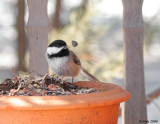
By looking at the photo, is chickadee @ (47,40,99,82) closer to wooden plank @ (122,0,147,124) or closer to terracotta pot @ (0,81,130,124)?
wooden plank @ (122,0,147,124)

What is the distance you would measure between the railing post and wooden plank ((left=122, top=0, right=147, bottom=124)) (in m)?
0.49

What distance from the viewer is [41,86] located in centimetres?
170

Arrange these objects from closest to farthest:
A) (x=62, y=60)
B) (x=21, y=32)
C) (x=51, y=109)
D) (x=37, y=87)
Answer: (x=51, y=109) → (x=37, y=87) → (x=62, y=60) → (x=21, y=32)

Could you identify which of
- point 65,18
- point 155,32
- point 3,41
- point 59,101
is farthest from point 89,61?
point 59,101

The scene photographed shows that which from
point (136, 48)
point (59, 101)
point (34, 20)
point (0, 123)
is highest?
point (34, 20)

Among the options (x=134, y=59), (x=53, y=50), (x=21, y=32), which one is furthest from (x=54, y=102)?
(x=21, y=32)

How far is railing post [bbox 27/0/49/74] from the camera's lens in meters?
2.03

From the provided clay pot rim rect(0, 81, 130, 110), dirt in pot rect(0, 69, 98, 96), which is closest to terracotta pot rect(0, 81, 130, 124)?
clay pot rim rect(0, 81, 130, 110)

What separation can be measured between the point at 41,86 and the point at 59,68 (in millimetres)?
445

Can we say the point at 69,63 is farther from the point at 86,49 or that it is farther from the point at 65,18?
the point at 65,18

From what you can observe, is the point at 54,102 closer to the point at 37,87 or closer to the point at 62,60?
the point at 37,87

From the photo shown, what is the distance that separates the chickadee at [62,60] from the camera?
2019 millimetres

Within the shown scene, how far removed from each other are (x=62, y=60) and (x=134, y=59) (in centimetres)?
46

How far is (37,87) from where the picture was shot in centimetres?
168
